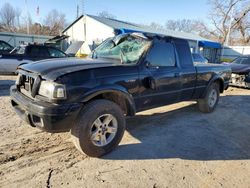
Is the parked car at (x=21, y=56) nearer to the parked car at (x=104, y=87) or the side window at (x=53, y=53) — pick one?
the side window at (x=53, y=53)

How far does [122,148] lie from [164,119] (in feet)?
6.34

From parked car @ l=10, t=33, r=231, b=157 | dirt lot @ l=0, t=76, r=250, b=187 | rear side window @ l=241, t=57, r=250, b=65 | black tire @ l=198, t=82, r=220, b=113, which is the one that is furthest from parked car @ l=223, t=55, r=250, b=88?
parked car @ l=10, t=33, r=231, b=157

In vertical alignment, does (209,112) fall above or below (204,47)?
below

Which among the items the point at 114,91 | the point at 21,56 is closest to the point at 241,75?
the point at 114,91

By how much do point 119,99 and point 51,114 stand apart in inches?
50.2

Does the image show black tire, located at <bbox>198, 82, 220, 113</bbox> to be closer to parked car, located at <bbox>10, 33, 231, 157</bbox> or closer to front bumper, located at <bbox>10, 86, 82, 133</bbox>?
parked car, located at <bbox>10, 33, 231, 157</bbox>

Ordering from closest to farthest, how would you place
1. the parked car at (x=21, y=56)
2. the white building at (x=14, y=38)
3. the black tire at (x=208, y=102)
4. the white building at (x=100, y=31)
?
the black tire at (x=208, y=102)
the parked car at (x=21, y=56)
the white building at (x=100, y=31)
the white building at (x=14, y=38)

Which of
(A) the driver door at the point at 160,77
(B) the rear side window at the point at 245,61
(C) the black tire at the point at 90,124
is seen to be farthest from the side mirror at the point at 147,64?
(B) the rear side window at the point at 245,61

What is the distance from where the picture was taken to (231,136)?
468 cm

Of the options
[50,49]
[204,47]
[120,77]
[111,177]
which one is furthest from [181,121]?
[204,47]

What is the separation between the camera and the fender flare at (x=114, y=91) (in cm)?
316

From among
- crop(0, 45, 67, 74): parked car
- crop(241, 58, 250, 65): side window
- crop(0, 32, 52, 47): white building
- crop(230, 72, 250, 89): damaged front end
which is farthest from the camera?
crop(0, 32, 52, 47): white building

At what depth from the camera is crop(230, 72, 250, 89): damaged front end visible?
32.9 feet

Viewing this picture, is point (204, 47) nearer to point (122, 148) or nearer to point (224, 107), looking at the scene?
point (224, 107)
